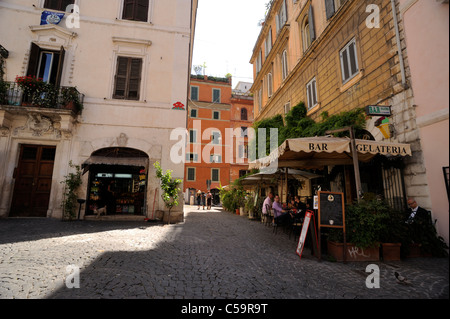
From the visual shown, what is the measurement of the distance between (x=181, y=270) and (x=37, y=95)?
9798 mm

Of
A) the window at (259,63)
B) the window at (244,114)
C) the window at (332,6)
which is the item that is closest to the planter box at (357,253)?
the window at (332,6)

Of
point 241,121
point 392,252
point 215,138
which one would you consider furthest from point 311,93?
point 241,121

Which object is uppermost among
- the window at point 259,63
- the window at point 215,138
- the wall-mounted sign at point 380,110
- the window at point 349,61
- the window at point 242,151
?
the window at point 259,63

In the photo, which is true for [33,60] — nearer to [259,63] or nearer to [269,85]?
[269,85]

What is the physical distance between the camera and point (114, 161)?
9352mm

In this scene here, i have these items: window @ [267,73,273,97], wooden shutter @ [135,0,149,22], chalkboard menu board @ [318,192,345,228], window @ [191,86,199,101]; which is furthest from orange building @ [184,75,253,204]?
chalkboard menu board @ [318,192,345,228]

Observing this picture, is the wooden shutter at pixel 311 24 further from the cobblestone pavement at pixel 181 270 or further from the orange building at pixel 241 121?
the orange building at pixel 241 121

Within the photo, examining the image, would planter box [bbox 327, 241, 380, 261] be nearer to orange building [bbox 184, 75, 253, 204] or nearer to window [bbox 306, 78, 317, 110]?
window [bbox 306, 78, 317, 110]

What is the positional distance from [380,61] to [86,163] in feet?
36.5

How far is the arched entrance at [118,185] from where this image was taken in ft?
32.8

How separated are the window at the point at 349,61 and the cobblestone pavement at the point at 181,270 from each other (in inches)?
268

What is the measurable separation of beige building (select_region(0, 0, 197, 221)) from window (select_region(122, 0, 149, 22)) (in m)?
0.05
